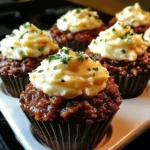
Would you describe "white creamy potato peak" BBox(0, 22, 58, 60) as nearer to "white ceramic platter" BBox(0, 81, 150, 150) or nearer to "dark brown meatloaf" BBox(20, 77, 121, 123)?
"white ceramic platter" BBox(0, 81, 150, 150)

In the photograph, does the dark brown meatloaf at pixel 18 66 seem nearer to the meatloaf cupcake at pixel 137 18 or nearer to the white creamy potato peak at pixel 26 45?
the white creamy potato peak at pixel 26 45

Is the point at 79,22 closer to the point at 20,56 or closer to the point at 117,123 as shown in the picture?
the point at 20,56

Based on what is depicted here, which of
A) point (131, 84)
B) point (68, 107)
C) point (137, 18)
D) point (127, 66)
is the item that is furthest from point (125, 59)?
point (137, 18)

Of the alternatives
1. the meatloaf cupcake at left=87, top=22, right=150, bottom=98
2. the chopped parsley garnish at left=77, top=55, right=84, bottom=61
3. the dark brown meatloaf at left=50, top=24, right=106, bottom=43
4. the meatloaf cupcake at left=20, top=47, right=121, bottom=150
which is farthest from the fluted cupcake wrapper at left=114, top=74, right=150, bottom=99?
the dark brown meatloaf at left=50, top=24, right=106, bottom=43

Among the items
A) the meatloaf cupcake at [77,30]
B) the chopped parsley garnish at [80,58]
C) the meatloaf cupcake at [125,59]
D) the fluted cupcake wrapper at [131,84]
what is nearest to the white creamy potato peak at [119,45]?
the meatloaf cupcake at [125,59]

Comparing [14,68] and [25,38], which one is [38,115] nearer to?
[14,68]

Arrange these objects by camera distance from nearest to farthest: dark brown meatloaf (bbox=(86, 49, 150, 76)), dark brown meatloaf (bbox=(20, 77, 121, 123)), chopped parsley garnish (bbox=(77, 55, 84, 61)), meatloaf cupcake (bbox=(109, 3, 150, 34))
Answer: dark brown meatloaf (bbox=(20, 77, 121, 123)), chopped parsley garnish (bbox=(77, 55, 84, 61)), dark brown meatloaf (bbox=(86, 49, 150, 76)), meatloaf cupcake (bbox=(109, 3, 150, 34))

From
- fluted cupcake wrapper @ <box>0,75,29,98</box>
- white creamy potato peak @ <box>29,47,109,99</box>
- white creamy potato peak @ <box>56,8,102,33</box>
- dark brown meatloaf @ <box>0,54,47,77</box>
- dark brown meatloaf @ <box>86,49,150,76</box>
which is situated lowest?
white creamy potato peak @ <box>56,8,102,33</box>

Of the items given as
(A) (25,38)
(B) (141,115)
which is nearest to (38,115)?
(B) (141,115)
